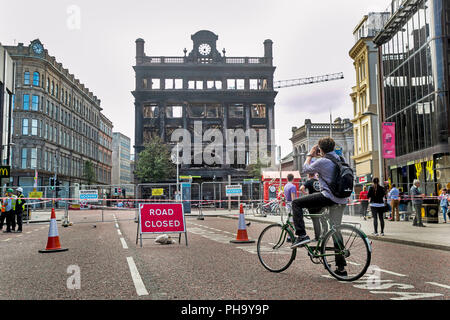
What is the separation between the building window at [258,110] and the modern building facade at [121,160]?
71.2m

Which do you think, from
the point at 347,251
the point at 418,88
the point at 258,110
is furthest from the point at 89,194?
the point at 258,110

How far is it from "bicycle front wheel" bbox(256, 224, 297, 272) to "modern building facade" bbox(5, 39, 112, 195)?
192ft

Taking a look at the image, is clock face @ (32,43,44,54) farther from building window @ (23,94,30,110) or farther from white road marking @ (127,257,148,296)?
white road marking @ (127,257,148,296)

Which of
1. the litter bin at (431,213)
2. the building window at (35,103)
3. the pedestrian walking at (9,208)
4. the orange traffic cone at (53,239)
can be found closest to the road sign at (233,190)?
the litter bin at (431,213)

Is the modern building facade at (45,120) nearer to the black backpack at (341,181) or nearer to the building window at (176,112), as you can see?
the building window at (176,112)

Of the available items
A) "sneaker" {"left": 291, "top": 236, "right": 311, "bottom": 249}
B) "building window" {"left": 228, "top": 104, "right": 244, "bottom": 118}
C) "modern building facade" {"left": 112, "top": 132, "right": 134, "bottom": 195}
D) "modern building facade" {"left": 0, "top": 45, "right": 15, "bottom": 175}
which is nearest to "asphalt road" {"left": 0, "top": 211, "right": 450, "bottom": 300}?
"sneaker" {"left": 291, "top": 236, "right": 311, "bottom": 249}

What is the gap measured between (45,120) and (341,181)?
66.2m

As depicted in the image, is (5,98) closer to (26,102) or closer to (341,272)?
(26,102)

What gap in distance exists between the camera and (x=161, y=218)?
1196 centimetres

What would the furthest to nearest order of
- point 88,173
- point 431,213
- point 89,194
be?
point 88,173, point 89,194, point 431,213

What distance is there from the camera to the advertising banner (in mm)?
29953

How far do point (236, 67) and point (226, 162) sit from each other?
14996 millimetres
